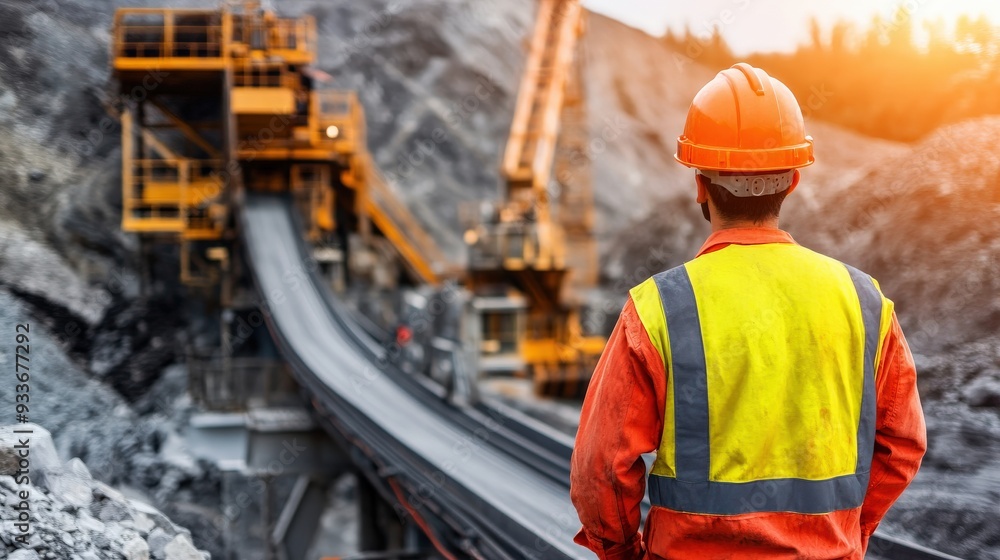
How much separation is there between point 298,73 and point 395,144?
10.3 metres

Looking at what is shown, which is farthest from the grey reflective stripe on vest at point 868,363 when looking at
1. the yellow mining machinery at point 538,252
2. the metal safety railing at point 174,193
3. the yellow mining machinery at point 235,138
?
the yellow mining machinery at point 538,252

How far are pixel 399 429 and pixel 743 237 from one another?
6205 millimetres

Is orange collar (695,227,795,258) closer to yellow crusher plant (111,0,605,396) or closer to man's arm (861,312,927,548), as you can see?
man's arm (861,312,927,548)

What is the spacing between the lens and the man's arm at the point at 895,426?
6.10ft

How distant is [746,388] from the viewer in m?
1.73

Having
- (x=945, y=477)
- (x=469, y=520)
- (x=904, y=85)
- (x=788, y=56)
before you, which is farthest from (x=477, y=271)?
(x=945, y=477)

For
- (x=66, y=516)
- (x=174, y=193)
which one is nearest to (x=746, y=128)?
(x=66, y=516)

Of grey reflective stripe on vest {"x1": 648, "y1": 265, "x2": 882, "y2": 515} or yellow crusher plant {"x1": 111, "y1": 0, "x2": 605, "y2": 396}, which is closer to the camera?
grey reflective stripe on vest {"x1": 648, "y1": 265, "x2": 882, "y2": 515}

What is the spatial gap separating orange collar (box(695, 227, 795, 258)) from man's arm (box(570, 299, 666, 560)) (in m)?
0.25

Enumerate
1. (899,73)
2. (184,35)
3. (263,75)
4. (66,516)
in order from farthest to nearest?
(263,75) → (184,35) → (899,73) → (66,516)

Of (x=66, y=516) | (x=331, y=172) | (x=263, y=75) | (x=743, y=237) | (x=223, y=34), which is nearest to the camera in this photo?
(x=743, y=237)

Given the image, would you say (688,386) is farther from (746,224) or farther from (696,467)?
(746,224)

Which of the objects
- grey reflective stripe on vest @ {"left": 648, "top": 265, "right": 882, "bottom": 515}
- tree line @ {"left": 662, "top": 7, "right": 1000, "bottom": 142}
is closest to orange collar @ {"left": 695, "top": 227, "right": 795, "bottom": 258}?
grey reflective stripe on vest @ {"left": 648, "top": 265, "right": 882, "bottom": 515}

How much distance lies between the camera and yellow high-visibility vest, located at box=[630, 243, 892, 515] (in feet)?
5.67
